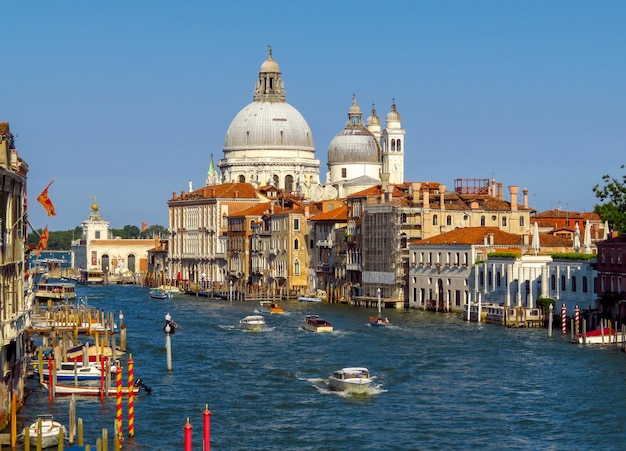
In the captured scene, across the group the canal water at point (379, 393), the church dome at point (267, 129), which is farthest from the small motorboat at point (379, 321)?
the church dome at point (267, 129)

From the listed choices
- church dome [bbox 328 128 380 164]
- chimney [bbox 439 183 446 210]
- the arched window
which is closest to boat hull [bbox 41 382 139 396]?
chimney [bbox 439 183 446 210]

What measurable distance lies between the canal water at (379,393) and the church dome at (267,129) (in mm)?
70988

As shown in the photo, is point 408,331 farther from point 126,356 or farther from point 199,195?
point 199,195

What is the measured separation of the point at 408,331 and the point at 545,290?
6377 millimetres

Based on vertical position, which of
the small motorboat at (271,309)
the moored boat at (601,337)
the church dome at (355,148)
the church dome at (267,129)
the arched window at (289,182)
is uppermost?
the church dome at (267,129)

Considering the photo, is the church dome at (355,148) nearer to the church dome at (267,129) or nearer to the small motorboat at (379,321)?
the church dome at (267,129)

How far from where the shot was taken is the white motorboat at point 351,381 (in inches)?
1641

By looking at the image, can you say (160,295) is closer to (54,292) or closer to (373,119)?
(54,292)

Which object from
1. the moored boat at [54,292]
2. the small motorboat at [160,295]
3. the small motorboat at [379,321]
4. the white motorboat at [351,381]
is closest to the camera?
the white motorboat at [351,381]

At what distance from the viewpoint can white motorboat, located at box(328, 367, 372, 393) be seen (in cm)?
4169

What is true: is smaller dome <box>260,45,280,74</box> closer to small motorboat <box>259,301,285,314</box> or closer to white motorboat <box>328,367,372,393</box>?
small motorboat <box>259,301,285,314</box>

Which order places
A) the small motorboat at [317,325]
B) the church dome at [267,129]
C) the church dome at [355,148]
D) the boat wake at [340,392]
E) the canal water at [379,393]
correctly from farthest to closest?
the church dome at [267,129] < the church dome at [355,148] < the small motorboat at [317,325] < the boat wake at [340,392] < the canal water at [379,393]

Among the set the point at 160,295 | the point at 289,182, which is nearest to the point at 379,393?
the point at 160,295

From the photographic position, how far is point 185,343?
57.5 meters
